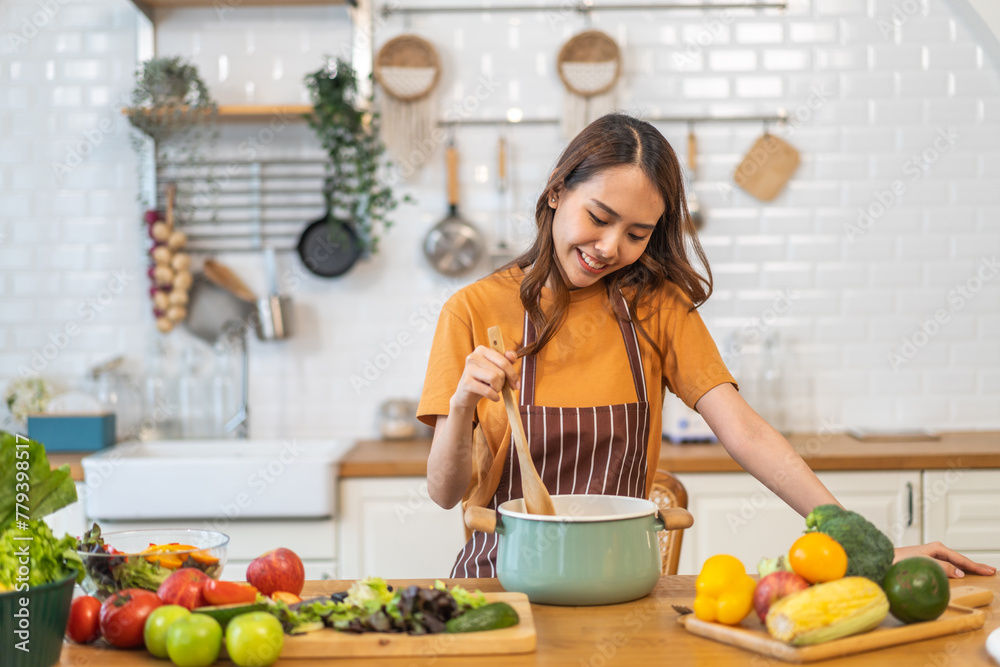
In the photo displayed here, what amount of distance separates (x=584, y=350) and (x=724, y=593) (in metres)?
0.68

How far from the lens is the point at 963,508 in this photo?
2.67 metres

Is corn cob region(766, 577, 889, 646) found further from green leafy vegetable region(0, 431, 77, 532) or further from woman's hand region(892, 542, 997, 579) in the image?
green leafy vegetable region(0, 431, 77, 532)

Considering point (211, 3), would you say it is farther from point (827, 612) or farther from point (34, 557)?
point (827, 612)

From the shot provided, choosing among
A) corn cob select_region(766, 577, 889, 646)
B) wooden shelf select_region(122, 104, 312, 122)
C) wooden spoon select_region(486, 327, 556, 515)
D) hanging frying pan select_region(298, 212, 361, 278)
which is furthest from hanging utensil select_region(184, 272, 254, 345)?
corn cob select_region(766, 577, 889, 646)

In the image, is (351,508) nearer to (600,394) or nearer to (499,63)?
(600,394)

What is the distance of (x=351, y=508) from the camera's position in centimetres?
263

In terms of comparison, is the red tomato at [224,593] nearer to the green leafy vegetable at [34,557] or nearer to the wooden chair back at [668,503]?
the green leafy vegetable at [34,557]

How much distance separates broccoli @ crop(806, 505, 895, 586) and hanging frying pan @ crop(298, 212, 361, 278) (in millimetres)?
2331

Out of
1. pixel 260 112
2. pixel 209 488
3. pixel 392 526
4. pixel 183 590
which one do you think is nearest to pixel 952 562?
pixel 183 590

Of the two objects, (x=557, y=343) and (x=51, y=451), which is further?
(x=51, y=451)

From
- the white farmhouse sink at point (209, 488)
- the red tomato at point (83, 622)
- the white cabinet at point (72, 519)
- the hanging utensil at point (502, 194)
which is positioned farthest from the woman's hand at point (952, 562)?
the white cabinet at point (72, 519)

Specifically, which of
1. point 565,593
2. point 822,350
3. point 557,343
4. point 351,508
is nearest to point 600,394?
point 557,343

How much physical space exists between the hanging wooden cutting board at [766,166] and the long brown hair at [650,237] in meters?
1.60

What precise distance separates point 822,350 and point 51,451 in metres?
2.70
